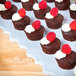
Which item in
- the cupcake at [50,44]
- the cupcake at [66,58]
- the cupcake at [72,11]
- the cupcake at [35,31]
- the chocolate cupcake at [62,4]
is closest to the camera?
the cupcake at [66,58]

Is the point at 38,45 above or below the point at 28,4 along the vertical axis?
below

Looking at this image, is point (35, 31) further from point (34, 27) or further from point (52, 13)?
point (52, 13)

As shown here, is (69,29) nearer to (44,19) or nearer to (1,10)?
(44,19)

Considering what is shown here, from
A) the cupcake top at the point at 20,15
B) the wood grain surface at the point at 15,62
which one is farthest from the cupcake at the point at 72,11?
the wood grain surface at the point at 15,62

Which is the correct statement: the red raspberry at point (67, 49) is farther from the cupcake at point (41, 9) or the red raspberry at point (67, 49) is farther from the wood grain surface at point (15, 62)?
the cupcake at point (41, 9)

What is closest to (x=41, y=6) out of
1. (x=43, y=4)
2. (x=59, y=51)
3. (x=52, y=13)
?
(x=43, y=4)

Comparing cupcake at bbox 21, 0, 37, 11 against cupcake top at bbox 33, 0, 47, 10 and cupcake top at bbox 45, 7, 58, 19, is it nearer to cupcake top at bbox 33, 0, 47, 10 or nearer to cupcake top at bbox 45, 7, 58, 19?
cupcake top at bbox 33, 0, 47, 10
